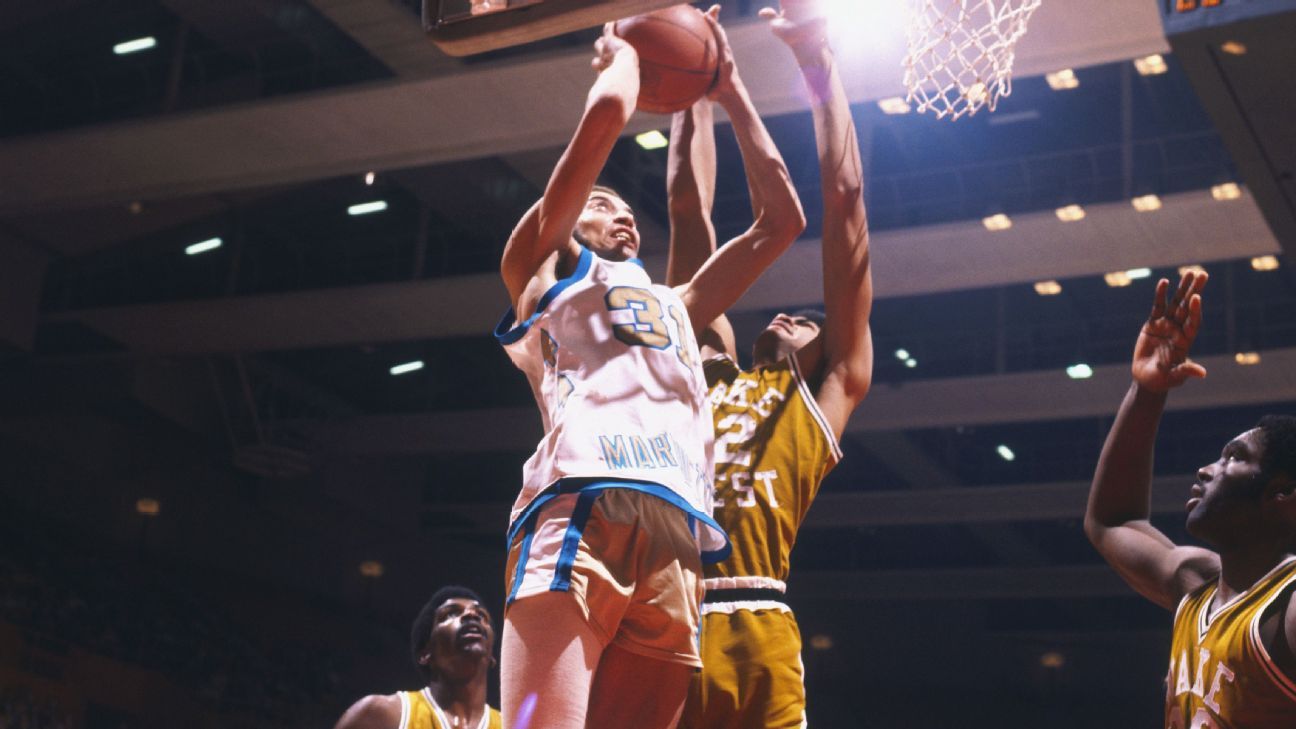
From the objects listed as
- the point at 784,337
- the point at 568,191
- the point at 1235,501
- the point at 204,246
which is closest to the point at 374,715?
the point at 784,337

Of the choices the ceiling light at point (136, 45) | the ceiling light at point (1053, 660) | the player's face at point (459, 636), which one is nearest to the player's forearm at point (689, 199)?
the player's face at point (459, 636)

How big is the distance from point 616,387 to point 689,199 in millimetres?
A: 1227

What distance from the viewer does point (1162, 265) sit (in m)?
11.4

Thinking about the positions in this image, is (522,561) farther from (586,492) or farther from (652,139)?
(652,139)

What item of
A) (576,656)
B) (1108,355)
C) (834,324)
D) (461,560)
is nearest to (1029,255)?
(1108,355)

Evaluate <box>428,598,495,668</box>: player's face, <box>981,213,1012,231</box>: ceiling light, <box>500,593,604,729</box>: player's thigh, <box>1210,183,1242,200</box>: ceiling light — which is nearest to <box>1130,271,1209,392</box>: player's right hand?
<box>500,593,604,729</box>: player's thigh

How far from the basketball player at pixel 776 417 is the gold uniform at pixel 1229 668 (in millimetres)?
820

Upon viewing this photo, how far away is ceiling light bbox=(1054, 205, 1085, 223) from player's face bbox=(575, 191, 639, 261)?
8.24 meters

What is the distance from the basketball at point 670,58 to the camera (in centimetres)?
347

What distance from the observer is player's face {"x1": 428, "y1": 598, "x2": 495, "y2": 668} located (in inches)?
207

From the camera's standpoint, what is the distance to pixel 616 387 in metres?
2.80

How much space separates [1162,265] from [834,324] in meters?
8.68

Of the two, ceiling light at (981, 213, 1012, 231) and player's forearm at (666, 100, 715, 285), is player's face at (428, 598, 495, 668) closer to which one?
player's forearm at (666, 100, 715, 285)

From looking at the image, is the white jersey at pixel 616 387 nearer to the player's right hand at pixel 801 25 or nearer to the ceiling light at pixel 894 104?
the player's right hand at pixel 801 25
